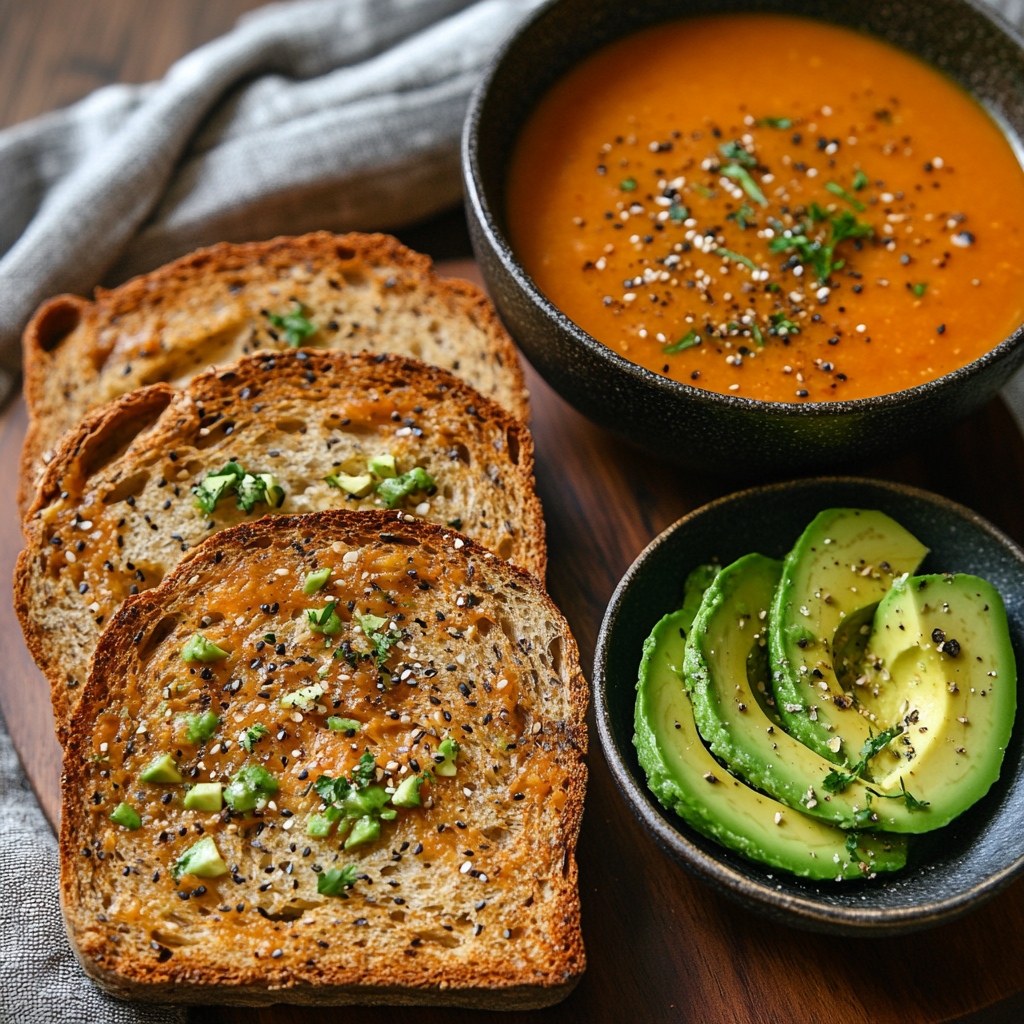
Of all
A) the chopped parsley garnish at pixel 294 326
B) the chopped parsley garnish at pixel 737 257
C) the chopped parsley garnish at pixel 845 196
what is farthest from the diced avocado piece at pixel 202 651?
the chopped parsley garnish at pixel 845 196

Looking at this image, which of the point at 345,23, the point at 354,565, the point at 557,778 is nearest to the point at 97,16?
the point at 345,23

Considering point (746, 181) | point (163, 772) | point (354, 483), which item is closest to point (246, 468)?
point (354, 483)

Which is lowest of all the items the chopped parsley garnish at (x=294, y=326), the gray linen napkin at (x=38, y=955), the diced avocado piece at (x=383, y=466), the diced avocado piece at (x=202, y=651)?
the gray linen napkin at (x=38, y=955)

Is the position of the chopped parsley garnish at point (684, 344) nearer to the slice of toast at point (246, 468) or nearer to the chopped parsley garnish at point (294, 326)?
the slice of toast at point (246, 468)

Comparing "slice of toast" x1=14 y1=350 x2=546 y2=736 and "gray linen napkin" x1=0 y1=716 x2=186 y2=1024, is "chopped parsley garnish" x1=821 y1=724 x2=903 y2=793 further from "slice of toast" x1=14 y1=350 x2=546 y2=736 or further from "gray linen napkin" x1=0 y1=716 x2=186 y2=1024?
"gray linen napkin" x1=0 y1=716 x2=186 y2=1024

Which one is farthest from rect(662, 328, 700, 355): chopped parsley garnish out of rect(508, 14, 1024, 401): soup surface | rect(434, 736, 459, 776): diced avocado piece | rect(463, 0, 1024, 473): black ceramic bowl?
rect(434, 736, 459, 776): diced avocado piece
